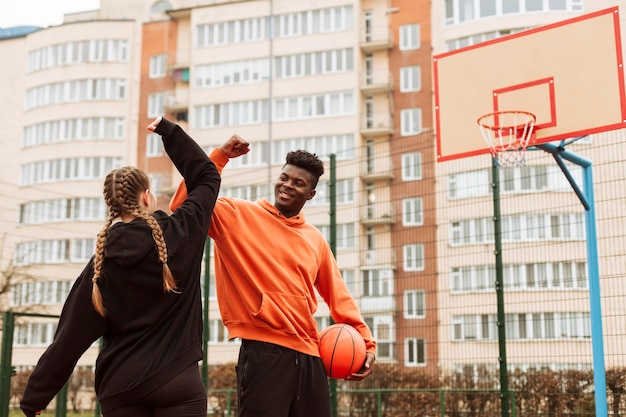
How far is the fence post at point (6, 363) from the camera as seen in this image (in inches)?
379

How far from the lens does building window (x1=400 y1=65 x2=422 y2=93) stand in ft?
125

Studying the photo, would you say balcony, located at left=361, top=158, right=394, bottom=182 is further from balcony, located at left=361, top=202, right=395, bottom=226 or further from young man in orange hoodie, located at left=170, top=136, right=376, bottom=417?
young man in orange hoodie, located at left=170, top=136, right=376, bottom=417

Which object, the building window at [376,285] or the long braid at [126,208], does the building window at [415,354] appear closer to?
the building window at [376,285]

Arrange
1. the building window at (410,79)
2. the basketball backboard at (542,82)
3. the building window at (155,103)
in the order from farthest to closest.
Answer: the building window at (155,103) → the building window at (410,79) → the basketball backboard at (542,82)

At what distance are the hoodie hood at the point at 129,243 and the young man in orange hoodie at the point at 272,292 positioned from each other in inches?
25.1

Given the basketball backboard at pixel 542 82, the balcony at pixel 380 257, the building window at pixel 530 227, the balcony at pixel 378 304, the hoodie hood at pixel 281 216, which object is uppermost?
the building window at pixel 530 227

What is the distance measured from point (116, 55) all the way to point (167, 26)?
10.3 ft

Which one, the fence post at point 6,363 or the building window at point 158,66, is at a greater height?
the building window at point 158,66

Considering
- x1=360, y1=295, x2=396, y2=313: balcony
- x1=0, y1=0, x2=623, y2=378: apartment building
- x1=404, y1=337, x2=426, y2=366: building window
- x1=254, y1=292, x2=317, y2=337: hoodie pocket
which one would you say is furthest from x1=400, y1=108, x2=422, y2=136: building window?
x1=254, y1=292, x2=317, y2=337: hoodie pocket

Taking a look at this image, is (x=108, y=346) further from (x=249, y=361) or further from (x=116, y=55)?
(x=116, y=55)

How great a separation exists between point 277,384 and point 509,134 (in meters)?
4.88

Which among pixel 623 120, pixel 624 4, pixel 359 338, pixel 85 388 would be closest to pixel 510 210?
pixel 85 388

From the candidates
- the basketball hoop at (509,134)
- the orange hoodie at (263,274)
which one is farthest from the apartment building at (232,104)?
the orange hoodie at (263,274)

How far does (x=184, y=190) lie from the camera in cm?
421
